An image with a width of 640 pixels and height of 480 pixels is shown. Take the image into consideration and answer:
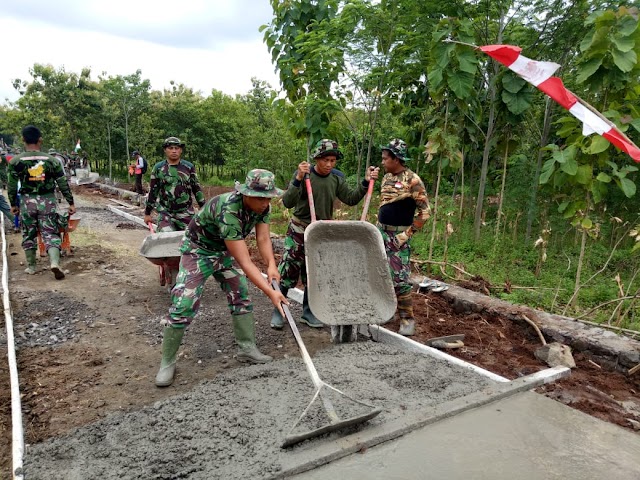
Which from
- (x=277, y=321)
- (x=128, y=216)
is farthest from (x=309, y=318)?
(x=128, y=216)

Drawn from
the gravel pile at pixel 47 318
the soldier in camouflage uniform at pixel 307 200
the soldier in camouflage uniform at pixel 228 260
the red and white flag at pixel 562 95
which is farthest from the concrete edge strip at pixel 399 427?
the gravel pile at pixel 47 318

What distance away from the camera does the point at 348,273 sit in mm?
3936

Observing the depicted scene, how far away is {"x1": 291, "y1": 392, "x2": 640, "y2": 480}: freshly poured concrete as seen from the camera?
7.21 ft

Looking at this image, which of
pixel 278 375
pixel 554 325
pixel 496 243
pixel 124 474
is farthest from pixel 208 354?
pixel 496 243

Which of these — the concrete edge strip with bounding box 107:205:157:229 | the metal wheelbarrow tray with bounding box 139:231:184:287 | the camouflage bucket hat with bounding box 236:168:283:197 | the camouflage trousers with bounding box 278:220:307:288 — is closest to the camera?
the camouflage bucket hat with bounding box 236:168:283:197

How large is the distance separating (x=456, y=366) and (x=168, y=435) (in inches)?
79.1

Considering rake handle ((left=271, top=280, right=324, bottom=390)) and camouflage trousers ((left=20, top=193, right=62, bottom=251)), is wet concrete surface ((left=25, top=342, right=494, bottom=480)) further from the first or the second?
camouflage trousers ((left=20, top=193, right=62, bottom=251))

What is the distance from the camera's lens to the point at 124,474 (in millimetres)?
2178

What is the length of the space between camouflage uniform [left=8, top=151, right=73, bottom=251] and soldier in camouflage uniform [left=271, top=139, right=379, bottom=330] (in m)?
3.58

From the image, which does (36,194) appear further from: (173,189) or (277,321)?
(277,321)

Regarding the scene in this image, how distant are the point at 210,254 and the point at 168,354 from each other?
0.78 metres

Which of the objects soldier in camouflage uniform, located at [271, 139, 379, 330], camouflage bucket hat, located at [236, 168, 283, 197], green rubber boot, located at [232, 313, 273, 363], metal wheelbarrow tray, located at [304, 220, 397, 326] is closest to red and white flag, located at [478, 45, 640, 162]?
soldier in camouflage uniform, located at [271, 139, 379, 330]

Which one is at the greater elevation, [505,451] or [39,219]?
[39,219]

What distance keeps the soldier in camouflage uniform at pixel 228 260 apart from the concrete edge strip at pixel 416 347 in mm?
1086
